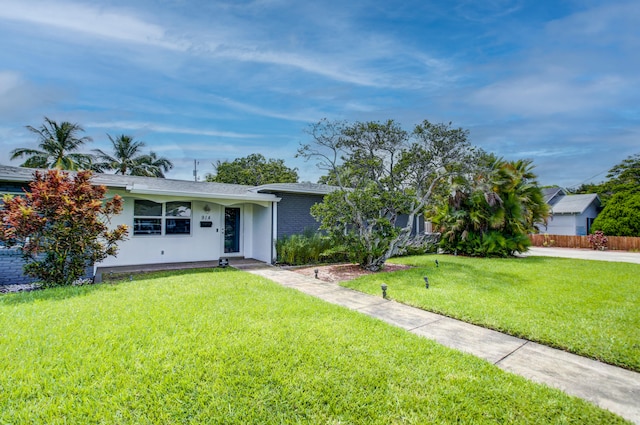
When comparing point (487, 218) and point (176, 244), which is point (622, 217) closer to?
point (487, 218)

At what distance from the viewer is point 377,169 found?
10422 millimetres

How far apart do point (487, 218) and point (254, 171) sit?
23.1 meters

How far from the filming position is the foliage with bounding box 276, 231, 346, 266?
437 inches

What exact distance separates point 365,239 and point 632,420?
762 centimetres

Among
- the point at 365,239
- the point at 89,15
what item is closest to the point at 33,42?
the point at 89,15

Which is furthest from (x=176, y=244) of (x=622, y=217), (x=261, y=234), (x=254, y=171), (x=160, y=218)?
(x=622, y=217)

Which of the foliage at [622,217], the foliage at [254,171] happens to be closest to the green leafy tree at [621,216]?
the foliage at [622,217]

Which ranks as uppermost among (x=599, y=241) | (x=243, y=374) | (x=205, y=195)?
(x=205, y=195)

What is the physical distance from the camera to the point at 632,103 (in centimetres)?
1481

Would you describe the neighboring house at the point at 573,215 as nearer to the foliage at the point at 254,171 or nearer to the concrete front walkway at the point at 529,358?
the foliage at the point at 254,171

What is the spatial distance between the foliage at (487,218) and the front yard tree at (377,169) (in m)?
4.18

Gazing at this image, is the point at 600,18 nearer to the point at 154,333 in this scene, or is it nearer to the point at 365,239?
the point at 365,239

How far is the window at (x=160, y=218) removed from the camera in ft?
34.5

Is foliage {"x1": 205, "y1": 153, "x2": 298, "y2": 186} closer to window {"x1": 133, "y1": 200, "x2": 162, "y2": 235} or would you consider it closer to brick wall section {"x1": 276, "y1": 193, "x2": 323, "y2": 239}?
brick wall section {"x1": 276, "y1": 193, "x2": 323, "y2": 239}
